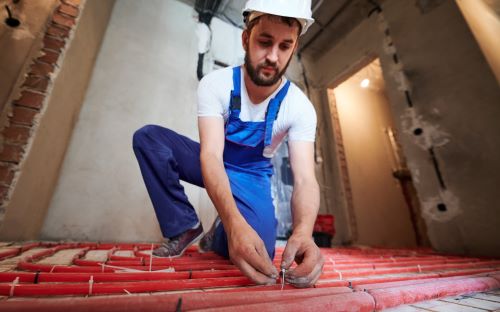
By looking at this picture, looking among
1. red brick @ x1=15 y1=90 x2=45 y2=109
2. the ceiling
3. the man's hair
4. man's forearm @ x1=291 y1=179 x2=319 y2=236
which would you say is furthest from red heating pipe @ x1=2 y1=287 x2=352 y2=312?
the ceiling

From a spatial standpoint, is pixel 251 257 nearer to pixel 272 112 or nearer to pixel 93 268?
pixel 93 268

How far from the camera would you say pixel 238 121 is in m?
1.12

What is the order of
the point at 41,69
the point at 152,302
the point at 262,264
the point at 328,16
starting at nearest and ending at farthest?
the point at 152,302
the point at 262,264
the point at 41,69
the point at 328,16

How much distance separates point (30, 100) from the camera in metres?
1.45

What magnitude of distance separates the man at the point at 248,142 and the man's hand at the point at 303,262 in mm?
125

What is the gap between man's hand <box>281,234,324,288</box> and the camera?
60 cm

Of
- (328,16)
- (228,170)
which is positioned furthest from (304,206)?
(328,16)

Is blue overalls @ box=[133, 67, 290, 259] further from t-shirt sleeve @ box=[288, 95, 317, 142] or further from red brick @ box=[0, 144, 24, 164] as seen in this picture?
red brick @ box=[0, 144, 24, 164]

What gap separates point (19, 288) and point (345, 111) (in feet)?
13.8

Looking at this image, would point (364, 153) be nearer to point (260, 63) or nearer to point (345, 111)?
point (345, 111)

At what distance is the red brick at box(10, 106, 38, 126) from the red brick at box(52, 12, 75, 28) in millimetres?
714

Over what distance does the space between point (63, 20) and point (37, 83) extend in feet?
1.85

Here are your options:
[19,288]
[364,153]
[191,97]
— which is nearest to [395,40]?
[364,153]

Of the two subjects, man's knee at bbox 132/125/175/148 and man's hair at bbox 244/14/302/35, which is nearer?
man's hair at bbox 244/14/302/35
